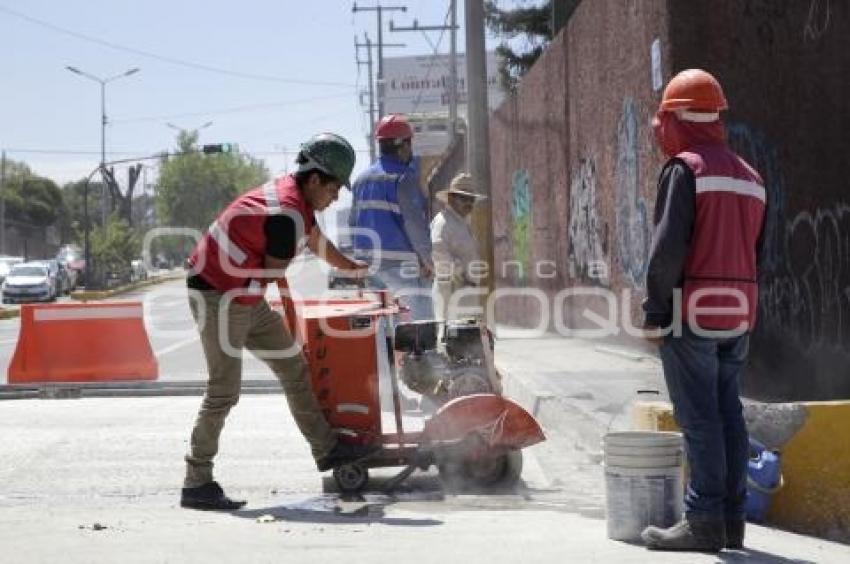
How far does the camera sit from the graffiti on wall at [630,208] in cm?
1169

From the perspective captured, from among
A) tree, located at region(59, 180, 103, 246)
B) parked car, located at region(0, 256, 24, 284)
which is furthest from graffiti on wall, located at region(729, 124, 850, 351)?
tree, located at region(59, 180, 103, 246)

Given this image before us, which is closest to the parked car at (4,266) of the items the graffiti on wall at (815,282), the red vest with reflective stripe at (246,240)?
the graffiti on wall at (815,282)

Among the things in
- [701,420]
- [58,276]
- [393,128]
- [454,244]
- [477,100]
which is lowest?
[58,276]

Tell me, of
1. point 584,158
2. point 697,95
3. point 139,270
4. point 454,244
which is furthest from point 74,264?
point 697,95

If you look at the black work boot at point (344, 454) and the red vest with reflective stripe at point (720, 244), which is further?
the black work boot at point (344, 454)

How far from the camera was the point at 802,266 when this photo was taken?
360 inches

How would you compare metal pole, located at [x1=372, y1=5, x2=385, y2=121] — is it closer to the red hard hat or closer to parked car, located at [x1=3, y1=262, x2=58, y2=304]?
parked car, located at [x1=3, y1=262, x2=58, y2=304]

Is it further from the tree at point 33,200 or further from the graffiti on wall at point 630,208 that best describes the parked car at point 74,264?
the graffiti on wall at point 630,208

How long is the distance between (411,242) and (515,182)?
1256 cm

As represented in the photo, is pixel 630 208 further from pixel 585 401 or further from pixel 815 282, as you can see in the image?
pixel 585 401

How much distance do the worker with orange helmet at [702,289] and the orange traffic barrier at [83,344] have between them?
8.31 meters

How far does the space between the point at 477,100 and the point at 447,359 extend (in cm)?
698

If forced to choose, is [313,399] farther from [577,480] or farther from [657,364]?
[657,364]

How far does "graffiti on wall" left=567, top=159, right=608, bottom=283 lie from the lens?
13.9 metres
